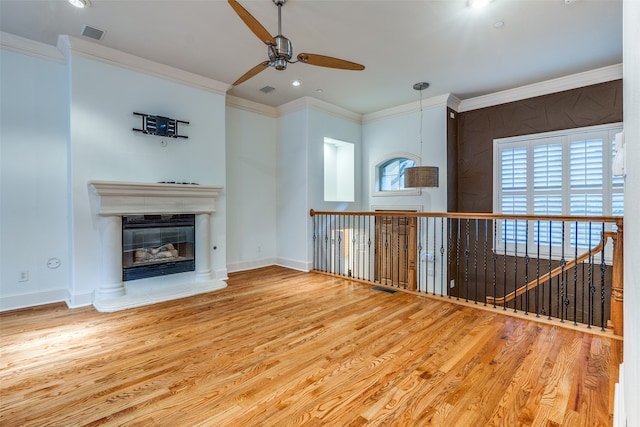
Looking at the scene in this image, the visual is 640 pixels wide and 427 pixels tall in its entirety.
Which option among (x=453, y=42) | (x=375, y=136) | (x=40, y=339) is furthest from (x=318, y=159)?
(x=40, y=339)

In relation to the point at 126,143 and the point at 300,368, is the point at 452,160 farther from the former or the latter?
the point at 126,143

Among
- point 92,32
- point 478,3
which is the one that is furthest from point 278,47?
point 92,32

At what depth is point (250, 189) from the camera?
18.0 feet

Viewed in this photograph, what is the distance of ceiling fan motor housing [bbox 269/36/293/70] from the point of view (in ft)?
8.16

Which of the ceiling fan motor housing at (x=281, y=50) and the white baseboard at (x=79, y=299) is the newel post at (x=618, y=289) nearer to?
the ceiling fan motor housing at (x=281, y=50)

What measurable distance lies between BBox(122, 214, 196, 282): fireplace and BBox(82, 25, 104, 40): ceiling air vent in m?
2.06

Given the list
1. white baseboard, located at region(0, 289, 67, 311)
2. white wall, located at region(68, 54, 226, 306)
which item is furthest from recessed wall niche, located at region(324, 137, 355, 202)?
white baseboard, located at region(0, 289, 67, 311)

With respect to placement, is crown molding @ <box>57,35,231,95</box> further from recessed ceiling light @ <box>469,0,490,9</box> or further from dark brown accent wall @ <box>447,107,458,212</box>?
dark brown accent wall @ <box>447,107,458,212</box>

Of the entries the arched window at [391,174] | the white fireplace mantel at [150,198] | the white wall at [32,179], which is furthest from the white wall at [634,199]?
the arched window at [391,174]

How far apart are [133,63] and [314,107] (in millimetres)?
2781

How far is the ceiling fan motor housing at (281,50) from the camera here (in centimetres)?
249

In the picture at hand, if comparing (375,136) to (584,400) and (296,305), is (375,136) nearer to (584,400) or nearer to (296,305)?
(296,305)

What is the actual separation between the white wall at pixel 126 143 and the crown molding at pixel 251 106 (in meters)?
0.53

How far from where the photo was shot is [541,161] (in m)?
4.68
